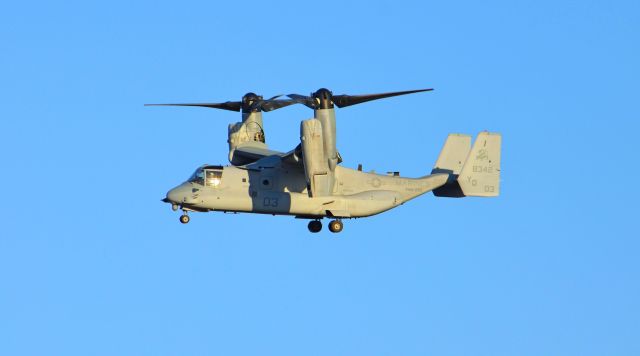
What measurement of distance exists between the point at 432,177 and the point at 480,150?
2022 millimetres

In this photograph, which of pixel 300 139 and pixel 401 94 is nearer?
pixel 300 139

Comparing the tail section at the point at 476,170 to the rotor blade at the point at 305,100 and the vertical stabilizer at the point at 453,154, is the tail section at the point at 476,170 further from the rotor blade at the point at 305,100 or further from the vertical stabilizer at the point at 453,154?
the rotor blade at the point at 305,100

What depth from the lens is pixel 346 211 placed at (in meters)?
46.8

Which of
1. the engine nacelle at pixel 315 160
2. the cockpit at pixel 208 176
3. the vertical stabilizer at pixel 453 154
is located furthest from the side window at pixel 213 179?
the vertical stabilizer at pixel 453 154

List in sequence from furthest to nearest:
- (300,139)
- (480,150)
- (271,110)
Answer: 1. (271,110)
2. (480,150)
3. (300,139)

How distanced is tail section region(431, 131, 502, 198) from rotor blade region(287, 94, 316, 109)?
20.2 feet

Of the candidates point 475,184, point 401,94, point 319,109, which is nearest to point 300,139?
point 319,109

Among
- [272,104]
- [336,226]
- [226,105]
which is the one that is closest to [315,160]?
[336,226]

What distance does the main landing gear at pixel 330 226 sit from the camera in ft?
155

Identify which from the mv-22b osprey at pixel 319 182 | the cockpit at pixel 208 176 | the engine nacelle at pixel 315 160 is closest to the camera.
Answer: the engine nacelle at pixel 315 160

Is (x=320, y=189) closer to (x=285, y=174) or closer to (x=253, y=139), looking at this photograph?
(x=285, y=174)

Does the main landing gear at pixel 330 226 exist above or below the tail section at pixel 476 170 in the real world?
below

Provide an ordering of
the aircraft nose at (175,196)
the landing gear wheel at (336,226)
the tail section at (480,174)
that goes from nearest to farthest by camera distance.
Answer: the aircraft nose at (175,196) < the landing gear wheel at (336,226) < the tail section at (480,174)

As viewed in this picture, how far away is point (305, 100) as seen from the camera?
46531mm
